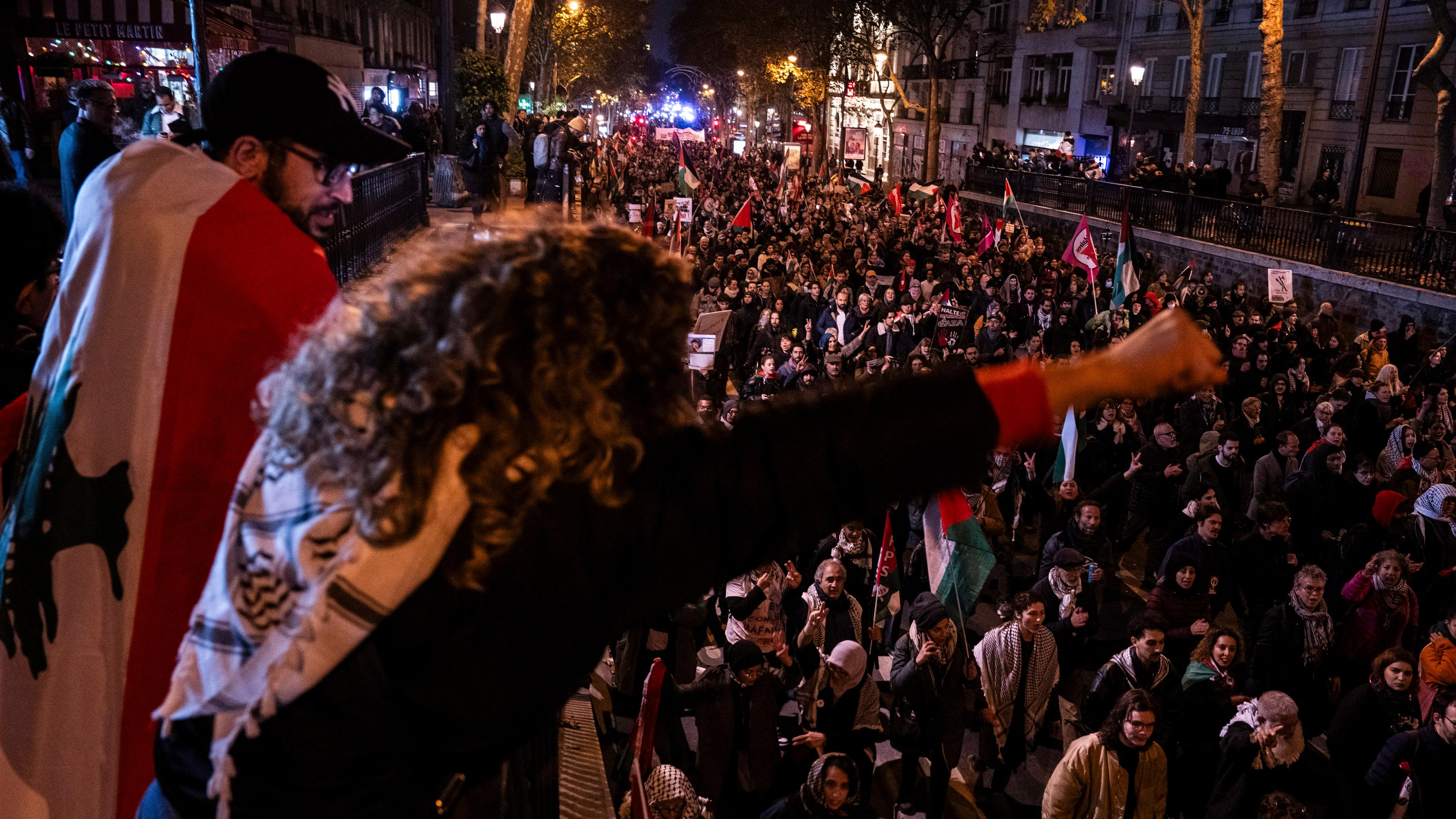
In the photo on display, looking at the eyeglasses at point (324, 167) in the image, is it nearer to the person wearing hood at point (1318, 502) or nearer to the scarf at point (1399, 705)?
the scarf at point (1399, 705)

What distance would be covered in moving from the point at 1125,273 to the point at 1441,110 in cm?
969

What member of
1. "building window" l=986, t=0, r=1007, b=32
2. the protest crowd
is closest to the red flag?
the protest crowd

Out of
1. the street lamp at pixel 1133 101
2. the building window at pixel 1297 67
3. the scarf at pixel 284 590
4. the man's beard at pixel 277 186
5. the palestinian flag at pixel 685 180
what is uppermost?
the building window at pixel 1297 67

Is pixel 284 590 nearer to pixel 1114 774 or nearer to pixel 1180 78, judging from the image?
pixel 1114 774

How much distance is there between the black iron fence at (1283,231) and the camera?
17.1 metres

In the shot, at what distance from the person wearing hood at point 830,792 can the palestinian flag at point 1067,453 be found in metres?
→ 4.23

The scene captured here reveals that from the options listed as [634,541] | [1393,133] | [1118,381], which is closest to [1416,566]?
[1118,381]

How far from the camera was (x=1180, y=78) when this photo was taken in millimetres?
40781

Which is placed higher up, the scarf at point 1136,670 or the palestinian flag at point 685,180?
the palestinian flag at point 685,180

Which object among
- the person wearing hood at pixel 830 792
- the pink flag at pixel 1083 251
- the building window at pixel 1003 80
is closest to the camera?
the person wearing hood at pixel 830 792

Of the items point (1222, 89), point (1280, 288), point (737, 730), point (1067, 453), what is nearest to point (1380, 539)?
point (1067, 453)

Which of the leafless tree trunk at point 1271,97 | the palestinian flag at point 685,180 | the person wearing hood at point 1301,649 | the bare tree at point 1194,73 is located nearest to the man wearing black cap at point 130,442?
the person wearing hood at point 1301,649

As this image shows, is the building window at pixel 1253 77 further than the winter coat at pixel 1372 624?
Yes

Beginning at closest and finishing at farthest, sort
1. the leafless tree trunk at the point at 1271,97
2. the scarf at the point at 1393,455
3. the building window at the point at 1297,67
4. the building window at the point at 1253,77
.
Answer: the scarf at the point at 1393,455 < the leafless tree trunk at the point at 1271,97 < the building window at the point at 1297,67 < the building window at the point at 1253,77
